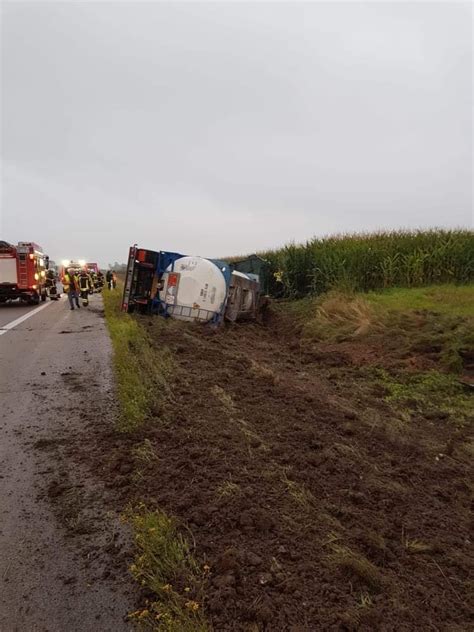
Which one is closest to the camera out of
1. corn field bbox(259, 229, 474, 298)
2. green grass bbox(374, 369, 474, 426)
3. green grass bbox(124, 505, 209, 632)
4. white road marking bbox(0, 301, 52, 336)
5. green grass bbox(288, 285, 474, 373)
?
green grass bbox(124, 505, 209, 632)

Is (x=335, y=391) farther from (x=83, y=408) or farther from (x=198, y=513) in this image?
(x=198, y=513)

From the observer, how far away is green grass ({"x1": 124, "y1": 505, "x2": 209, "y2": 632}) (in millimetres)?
2084

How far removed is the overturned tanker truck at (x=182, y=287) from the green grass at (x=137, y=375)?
2471 mm

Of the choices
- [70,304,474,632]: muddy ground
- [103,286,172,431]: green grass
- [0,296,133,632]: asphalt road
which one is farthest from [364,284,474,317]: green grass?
[0,296,133,632]: asphalt road

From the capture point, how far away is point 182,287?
1195 cm

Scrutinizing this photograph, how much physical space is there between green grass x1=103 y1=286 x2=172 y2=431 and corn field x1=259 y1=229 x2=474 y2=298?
7.78 m

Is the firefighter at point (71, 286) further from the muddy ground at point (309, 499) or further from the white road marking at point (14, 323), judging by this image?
the muddy ground at point (309, 499)

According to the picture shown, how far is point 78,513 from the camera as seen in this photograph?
10.1 ft

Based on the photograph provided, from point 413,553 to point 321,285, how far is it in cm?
1361

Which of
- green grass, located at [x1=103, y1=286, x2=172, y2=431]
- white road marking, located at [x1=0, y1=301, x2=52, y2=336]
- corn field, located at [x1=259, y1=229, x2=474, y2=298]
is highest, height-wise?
corn field, located at [x1=259, y1=229, x2=474, y2=298]

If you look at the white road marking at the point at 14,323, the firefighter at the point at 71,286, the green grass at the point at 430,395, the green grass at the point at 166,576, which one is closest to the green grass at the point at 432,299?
the green grass at the point at 430,395

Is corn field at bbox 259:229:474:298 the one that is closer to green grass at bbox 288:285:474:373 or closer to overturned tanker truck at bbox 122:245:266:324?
green grass at bbox 288:285:474:373

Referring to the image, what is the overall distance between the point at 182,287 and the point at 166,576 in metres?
9.86

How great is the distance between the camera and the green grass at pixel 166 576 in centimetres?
208
